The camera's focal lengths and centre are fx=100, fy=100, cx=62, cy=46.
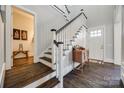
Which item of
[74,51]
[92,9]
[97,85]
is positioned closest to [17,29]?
[74,51]

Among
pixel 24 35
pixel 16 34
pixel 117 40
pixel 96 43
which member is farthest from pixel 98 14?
pixel 16 34

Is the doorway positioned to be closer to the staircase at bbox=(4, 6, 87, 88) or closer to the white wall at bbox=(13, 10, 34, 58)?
the white wall at bbox=(13, 10, 34, 58)

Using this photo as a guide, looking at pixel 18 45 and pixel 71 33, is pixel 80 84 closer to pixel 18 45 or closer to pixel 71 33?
pixel 71 33

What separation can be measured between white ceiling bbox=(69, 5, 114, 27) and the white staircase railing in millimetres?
756

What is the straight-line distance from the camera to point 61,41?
3.45m

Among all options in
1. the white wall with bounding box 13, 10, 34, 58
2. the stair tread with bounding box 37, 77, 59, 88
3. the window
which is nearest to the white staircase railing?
the stair tread with bounding box 37, 77, 59, 88

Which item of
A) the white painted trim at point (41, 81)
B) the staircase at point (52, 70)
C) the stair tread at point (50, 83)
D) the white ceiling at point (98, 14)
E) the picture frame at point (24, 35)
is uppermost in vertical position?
the white ceiling at point (98, 14)

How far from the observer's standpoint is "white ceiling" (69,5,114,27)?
5.00 meters

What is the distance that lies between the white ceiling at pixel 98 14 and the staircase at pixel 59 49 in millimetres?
611

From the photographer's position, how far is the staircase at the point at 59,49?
8.31ft

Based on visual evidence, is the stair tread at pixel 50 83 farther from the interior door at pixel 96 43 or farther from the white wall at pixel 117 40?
the interior door at pixel 96 43

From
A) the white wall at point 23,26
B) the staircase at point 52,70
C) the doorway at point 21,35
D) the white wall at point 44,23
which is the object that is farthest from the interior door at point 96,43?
the white wall at point 23,26

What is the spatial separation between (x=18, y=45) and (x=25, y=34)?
794 millimetres

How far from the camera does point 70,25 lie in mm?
3988
